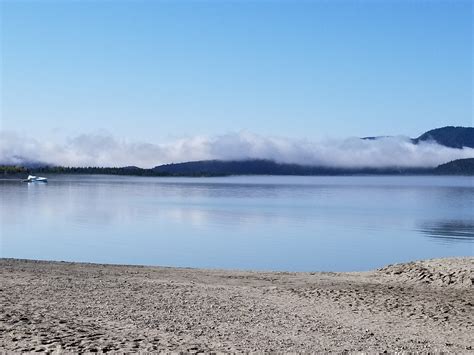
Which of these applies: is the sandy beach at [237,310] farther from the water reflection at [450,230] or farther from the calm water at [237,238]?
the water reflection at [450,230]

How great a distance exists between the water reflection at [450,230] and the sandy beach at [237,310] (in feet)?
60.7

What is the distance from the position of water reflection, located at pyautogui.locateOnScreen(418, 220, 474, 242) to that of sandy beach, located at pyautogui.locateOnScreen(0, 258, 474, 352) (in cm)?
1849

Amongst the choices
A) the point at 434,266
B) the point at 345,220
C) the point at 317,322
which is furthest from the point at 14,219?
the point at 317,322

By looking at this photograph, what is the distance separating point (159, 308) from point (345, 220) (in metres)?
38.3

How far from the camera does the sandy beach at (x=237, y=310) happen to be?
10086mm

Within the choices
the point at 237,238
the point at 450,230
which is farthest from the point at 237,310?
the point at 450,230

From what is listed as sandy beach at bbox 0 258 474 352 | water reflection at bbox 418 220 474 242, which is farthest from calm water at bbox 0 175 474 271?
sandy beach at bbox 0 258 474 352

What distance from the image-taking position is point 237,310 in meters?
13.0

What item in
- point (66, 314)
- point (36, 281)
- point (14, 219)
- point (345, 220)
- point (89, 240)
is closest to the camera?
point (66, 314)

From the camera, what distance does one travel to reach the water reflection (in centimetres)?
3728

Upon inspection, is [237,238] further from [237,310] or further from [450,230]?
[237,310]

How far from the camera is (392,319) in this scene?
41.4 ft

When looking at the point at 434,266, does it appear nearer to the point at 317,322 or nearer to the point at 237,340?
the point at 317,322

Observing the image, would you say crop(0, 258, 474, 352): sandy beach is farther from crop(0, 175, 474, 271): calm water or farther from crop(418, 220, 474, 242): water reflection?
crop(418, 220, 474, 242): water reflection
